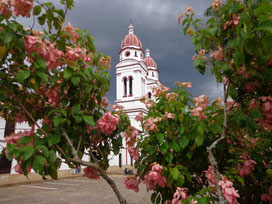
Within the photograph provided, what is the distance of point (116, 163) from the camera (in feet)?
80.1

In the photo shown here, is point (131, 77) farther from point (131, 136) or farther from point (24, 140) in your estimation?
point (24, 140)

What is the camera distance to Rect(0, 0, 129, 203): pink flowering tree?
1504mm

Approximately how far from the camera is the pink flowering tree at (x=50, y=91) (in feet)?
4.94

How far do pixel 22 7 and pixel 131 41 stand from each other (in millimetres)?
31960

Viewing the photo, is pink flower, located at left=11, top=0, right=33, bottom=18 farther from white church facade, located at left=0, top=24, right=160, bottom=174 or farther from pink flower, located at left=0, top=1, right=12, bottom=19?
white church facade, located at left=0, top=24, right=160, bottom=174

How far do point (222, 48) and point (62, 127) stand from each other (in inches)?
63.4

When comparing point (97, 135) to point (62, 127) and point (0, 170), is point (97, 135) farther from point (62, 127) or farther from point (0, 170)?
point (0, 170)

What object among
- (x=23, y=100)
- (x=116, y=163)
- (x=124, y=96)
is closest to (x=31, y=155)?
(x=23, y=100)

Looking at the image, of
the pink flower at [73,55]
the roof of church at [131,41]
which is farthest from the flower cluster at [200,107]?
the roof of church at [131,41]

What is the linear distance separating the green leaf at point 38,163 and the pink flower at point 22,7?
1177 mm

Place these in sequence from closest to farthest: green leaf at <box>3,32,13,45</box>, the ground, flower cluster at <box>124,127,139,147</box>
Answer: green leaf at <box>3,32,13,45</box>
flower cluster at <box>124,127,139,147</box>
the ground

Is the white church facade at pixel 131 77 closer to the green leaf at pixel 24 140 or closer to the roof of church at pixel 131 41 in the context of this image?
the roof of church at pixel 131 41

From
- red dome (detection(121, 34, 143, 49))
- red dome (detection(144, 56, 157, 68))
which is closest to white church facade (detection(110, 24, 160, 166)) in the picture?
red dome (detection(121, 34, 143, 49))

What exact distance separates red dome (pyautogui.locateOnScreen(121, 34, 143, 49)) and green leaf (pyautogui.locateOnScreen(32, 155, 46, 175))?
31767 mm
